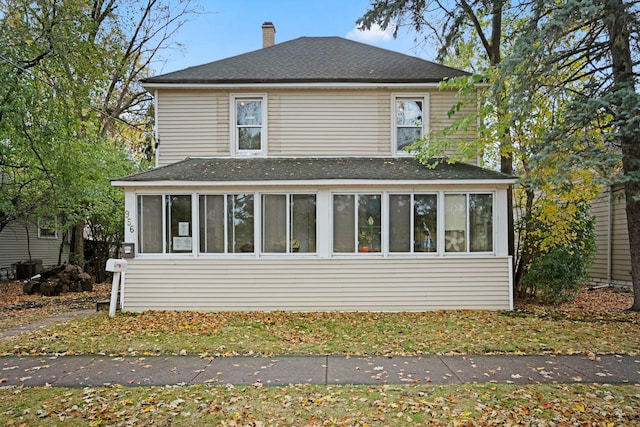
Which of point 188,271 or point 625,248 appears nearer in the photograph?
point 188,271

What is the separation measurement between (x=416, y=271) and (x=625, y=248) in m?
9.15

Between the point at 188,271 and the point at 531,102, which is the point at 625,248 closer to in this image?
the point at 531,102

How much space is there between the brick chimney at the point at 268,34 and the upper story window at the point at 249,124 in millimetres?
4377

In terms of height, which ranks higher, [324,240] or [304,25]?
[304,25]

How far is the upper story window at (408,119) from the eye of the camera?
11.3 metres

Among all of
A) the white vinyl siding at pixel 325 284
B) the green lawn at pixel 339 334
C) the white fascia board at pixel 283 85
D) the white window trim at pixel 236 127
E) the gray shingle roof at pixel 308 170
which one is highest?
the white fascia board at pixel 283 85

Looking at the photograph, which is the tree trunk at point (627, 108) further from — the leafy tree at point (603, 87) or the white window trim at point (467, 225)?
the white window trim at point (467, 225)

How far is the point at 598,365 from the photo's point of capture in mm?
5871

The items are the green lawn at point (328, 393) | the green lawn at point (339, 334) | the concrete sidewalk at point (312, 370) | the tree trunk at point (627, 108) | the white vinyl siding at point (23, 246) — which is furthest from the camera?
the white vinyl siding at point (23, 246)

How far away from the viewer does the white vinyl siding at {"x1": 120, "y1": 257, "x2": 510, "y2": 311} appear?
977 centimetres

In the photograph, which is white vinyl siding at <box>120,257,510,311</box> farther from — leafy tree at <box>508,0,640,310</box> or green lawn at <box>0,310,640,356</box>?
leafy tree at <box>508,0,640,310</box>

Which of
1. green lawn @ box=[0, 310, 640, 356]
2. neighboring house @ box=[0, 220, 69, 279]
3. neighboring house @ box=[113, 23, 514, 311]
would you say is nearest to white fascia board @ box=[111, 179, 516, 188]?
neighboring house @ box=[113, 23, 514, 311]

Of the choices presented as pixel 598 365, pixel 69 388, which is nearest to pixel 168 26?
pixel 69 388

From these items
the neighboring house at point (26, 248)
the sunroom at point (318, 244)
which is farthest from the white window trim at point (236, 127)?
the neighboring house at point (26, 248)
